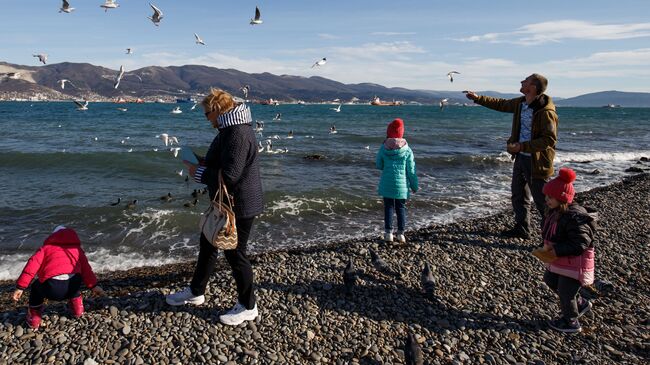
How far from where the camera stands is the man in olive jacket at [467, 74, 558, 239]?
6.73m

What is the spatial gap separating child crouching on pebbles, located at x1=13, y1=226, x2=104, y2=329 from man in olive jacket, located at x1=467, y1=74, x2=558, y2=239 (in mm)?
6253

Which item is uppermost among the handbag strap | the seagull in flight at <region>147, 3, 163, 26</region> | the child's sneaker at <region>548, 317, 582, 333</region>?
the seagull in flight at <region>147, 3, 163, 26</region>

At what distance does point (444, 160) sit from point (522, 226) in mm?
15664

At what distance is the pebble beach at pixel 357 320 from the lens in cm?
449

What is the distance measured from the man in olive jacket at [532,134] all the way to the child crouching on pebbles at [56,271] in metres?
6.25

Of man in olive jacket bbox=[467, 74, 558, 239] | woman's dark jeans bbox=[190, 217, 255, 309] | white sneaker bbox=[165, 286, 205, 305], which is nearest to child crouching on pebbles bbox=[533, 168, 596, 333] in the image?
man in olive jacket bbox=[467, 74, 558, 239]

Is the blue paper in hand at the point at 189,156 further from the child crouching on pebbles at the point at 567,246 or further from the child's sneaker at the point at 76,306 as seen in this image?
the child crouching on pebbles at the point at 567,246

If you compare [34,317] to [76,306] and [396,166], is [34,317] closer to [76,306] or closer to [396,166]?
[76,306]

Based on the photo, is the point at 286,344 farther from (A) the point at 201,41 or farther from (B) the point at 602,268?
(A) the point at 201,41

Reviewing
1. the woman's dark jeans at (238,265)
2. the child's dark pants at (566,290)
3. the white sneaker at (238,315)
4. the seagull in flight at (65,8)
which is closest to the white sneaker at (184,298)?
the woman's dark jeans at (238,265)

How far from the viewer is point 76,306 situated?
4.84 m

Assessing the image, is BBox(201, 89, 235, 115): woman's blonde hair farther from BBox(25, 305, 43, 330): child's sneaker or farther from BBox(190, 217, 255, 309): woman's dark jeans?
BBox(25, 305, 43, 330): child's sneaker

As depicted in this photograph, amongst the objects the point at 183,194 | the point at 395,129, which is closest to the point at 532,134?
the point at 395,129

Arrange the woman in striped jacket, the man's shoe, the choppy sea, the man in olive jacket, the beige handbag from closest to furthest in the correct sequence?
the woman in striped jacket < the beige handbag < the man in olive jacket < the man's shoe < the choppy sea
